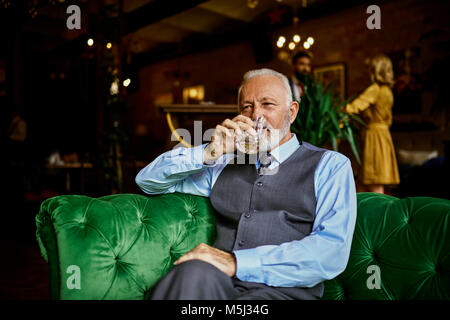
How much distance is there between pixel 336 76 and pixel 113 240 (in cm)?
632

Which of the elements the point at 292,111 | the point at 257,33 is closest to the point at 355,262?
the point at 292,111

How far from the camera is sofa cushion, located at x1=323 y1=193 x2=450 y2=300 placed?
1148mm

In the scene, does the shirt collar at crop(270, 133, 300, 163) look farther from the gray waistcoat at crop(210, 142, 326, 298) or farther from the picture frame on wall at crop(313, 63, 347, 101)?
the picture frame on wall at crop(313, 63, 347, 101)

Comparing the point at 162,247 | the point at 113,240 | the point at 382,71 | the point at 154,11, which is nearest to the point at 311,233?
the point at 162,247

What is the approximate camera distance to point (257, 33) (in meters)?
8.00

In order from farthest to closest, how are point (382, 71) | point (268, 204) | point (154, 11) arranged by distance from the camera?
1. point (154, 11)
2. point (382, 71)
3. point (268, 204)

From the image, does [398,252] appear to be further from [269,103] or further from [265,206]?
[269,103]

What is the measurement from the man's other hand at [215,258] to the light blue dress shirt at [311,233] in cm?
2

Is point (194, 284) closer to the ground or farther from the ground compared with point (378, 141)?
closer to the ground

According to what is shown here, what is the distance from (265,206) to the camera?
140 centimetres

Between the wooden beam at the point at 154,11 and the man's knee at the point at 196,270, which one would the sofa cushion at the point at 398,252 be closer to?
the man's knee at the point at 196,270

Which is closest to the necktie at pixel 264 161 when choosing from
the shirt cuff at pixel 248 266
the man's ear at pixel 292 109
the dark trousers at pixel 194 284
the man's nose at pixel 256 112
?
the man's nose at pixel 256 112

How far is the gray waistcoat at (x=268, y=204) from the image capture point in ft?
4.33
